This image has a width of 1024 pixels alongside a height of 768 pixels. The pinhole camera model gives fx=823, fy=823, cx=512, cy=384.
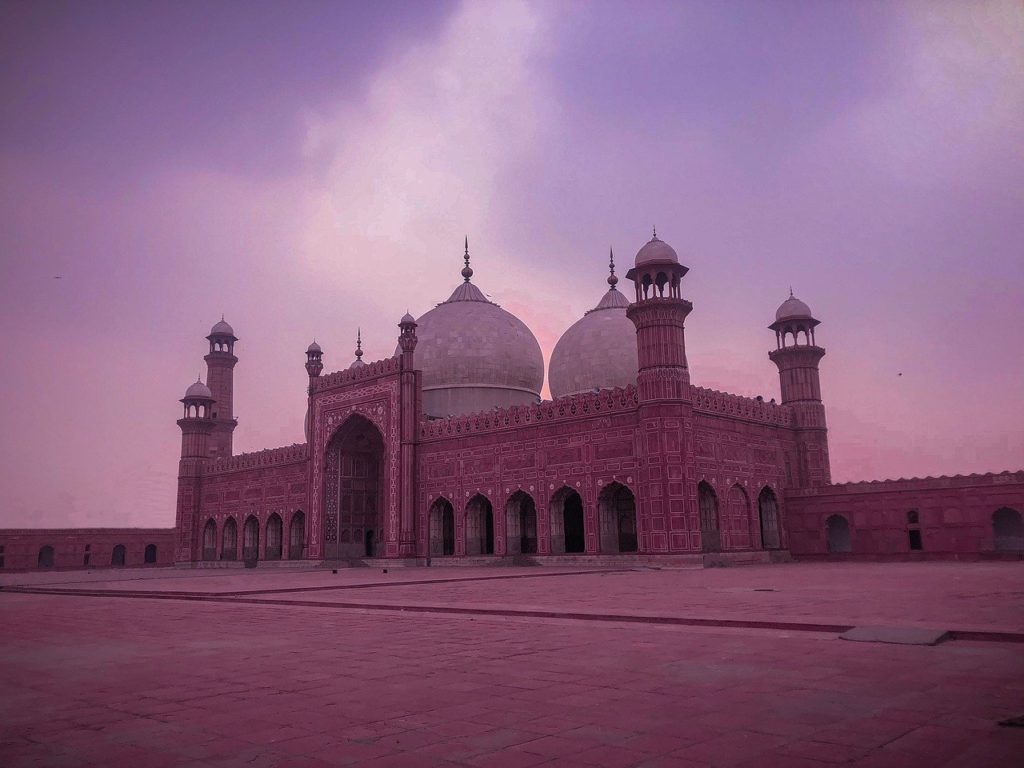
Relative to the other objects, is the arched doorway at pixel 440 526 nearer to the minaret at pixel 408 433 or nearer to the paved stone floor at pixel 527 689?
the minaret at pixel 408 433

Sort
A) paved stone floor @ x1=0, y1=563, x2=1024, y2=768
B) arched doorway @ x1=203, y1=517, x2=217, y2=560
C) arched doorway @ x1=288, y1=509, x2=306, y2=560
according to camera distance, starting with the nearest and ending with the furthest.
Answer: paved stone floor @ x1=0, y1=563, x2=1024, y2=768
arched doorway @ x1=288, y1=509, x2=306, y2=560
arched doorway @ x1=203, y1=517, x2=217, y2=560

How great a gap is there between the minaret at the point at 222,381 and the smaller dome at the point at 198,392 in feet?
8.28

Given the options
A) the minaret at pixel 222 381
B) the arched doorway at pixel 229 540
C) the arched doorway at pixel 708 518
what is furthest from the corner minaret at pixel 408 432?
the minaret at pixel 222 381

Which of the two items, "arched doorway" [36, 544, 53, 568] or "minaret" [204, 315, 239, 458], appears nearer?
"arched doorway" [36, 544, 53, 568]

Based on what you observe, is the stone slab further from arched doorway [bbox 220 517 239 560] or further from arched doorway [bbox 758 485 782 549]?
arched doorway [bbox 220 517 239 560]

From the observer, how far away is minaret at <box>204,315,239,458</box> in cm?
3881

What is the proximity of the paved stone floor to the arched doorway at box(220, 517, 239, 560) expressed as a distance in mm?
28034

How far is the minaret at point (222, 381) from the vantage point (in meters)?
38.8

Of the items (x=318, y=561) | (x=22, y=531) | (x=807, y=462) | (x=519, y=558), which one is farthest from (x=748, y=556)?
(x=22, y=531)

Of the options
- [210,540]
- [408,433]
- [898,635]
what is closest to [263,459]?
[210,540]

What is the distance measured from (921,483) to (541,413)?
406 inches

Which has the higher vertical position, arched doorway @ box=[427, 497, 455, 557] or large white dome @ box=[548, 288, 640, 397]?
large white dome @ box=[548, 288, 640, 397]

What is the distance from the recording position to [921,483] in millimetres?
21656

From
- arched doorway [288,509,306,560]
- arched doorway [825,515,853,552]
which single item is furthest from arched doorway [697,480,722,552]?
arched doorway [288,509,306,560]
